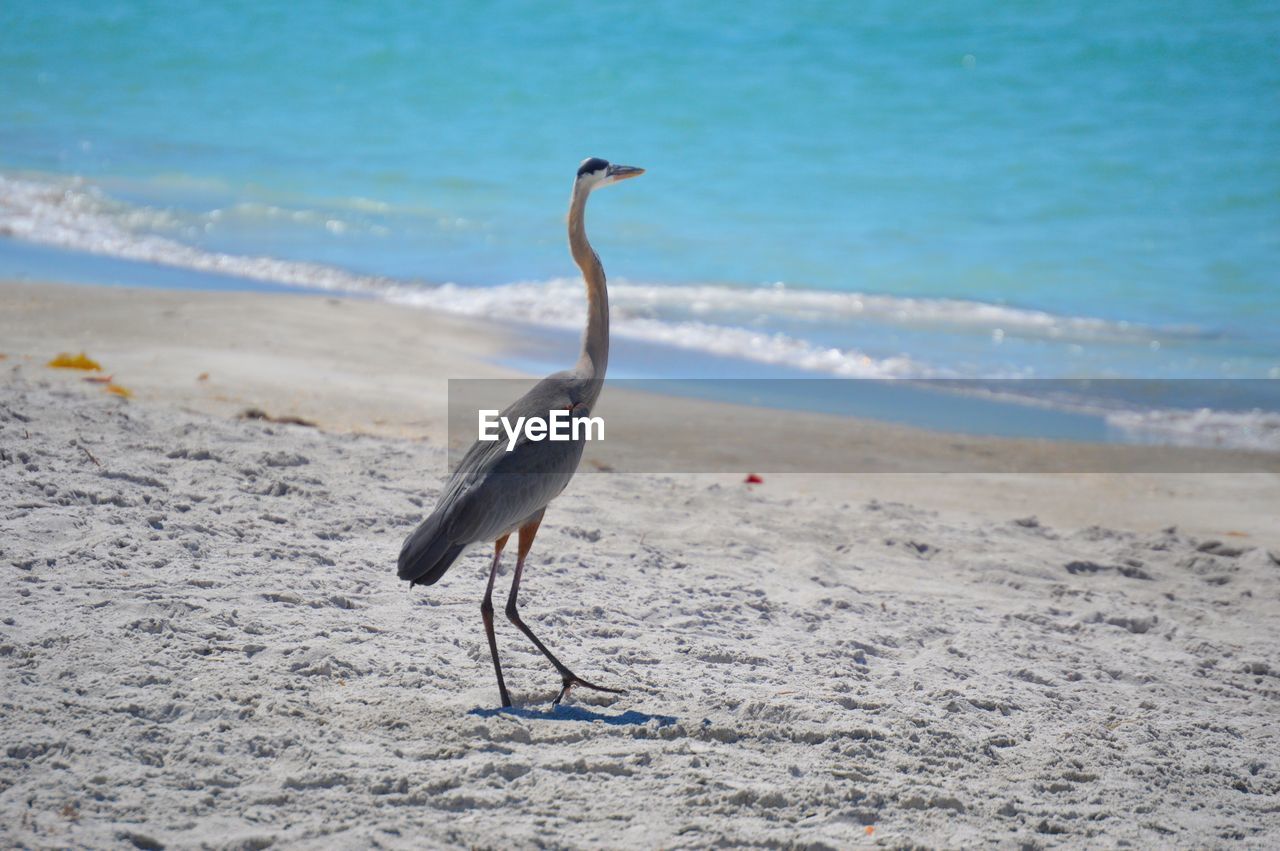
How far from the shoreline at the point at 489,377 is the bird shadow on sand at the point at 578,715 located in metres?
3.80

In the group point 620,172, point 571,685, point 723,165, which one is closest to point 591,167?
point 620,172

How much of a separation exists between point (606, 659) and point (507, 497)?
2.75 ft

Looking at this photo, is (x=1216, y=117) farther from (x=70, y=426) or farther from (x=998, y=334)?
(x=70, y=426)

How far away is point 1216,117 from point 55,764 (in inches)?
971

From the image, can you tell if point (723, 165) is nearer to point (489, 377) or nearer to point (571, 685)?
point (489, 377)

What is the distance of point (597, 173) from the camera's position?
539 cm

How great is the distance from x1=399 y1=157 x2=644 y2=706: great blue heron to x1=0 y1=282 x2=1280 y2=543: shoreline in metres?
3.32

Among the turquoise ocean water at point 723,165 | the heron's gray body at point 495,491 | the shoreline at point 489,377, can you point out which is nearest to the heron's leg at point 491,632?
the heron's gray body at point 495,491

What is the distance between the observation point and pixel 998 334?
48.6 feet

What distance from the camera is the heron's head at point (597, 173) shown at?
17.6ft

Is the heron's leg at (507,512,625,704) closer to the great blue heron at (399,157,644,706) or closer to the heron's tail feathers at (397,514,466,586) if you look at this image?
the great blue heron at (399,157,644,706)

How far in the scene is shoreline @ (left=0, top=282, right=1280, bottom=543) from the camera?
816 centimetres

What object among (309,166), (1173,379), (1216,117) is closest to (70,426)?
(1173,379)

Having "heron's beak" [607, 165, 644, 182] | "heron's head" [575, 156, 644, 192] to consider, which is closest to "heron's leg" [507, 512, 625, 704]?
"heron's head" [575, 156, 644, 192]
